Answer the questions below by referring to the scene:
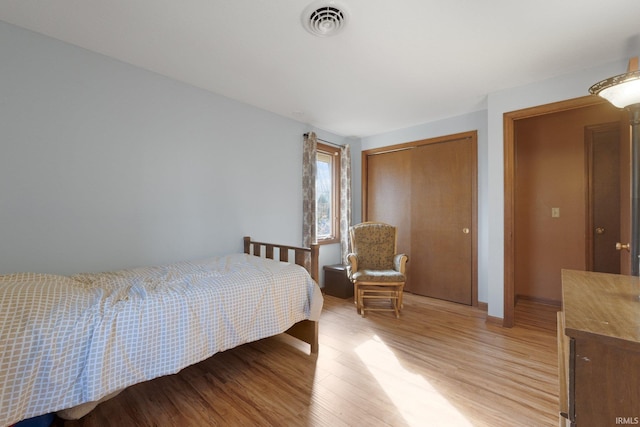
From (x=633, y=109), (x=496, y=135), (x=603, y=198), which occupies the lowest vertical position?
(x=603, y=198)

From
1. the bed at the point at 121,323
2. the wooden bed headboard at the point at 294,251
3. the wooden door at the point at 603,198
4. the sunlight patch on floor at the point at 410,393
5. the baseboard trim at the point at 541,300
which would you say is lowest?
the sunlight patch on floor at the point at 410,393

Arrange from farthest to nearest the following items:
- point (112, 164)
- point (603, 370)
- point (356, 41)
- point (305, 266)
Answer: point (305, 266)
point (112, 164)
point (356, 41)
point (603, 370)

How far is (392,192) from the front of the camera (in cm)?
410

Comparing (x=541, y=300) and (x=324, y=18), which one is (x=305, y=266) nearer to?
(x=324, y=18)

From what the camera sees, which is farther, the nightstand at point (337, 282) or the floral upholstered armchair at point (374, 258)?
the nightstand at point (337, 282)

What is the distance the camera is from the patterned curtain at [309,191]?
11.7 ft

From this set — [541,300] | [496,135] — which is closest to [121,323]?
[496,135]

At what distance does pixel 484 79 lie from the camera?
250 cm

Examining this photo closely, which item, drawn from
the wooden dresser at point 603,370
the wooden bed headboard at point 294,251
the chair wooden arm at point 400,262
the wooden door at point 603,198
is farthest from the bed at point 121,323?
the wooden door at point 603,198

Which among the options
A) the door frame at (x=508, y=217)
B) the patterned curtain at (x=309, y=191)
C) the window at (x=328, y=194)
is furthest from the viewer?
the window at (x=328, y=194)

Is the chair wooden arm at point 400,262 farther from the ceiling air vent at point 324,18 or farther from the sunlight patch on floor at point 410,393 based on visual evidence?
the ceiling air vent at point 324,18

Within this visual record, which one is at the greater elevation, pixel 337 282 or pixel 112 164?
pixel 112 164

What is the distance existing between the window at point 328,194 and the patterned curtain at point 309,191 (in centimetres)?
Answer: 42

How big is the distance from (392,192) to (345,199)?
73cm
